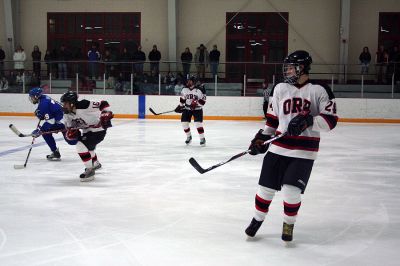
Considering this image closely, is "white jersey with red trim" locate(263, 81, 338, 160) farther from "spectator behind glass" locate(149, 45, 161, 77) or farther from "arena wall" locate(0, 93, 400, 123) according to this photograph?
"spectator behind glass" locate(149, 45, 161, 77)

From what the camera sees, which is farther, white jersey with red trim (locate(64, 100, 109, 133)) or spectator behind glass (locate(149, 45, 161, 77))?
spectator behind glass (locate(149, 45, 161, 77))

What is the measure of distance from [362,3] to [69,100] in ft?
42.2

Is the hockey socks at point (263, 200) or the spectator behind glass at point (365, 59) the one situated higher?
the spectator behind glass at point (365, 59)

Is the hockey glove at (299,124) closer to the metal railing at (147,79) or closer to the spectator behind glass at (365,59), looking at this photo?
the metal railing at (147,79)

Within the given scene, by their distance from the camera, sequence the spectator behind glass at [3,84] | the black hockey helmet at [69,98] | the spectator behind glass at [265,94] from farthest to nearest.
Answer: the spectator behind glass at [3,84], the spectator behind glass at [265,94], the black hockey helmet at [69,98]

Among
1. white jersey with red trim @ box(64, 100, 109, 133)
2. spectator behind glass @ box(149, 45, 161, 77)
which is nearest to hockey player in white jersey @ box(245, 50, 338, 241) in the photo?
white jersey with red trim @ box(64, 100, 109, 133)

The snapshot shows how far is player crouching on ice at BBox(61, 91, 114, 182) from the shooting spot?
547cm

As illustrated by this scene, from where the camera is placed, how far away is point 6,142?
879cm

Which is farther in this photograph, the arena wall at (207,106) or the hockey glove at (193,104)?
the arena wall at (207,106)

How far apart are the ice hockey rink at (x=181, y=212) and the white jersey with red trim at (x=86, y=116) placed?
1.80 feet

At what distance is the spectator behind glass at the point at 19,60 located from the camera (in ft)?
47.8

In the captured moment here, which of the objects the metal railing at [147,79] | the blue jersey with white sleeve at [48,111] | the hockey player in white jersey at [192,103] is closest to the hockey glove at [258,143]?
the blue jersey with white sleeve at [48,111]

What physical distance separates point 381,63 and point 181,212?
37.8 feet

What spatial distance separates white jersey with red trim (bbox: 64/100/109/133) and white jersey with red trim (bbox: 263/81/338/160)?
2.64m
